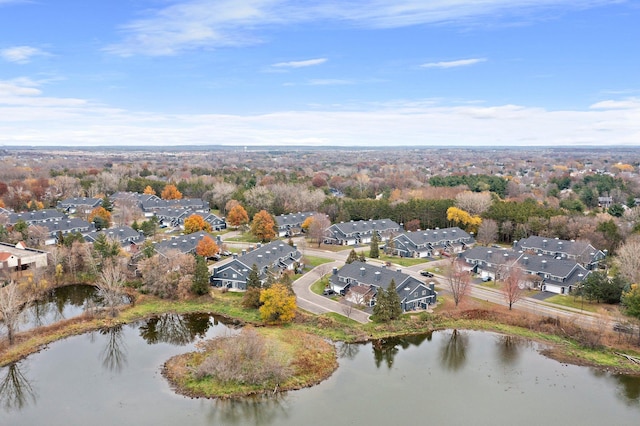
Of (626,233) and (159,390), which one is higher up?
(626,233)

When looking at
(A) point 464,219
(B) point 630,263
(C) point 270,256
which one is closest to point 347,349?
(C) point 270,256

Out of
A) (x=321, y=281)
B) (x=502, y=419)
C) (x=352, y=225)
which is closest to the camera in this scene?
(x=502, y=419)

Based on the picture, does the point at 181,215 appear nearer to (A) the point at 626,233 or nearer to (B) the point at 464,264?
(B) the point at 464,264

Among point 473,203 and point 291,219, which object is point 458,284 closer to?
point 291,219

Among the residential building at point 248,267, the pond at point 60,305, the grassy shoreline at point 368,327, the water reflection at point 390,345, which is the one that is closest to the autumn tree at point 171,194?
the pond at point 60,305

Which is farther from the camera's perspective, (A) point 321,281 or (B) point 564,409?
(A) point 321,281

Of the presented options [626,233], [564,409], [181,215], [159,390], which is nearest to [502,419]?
[564,409]

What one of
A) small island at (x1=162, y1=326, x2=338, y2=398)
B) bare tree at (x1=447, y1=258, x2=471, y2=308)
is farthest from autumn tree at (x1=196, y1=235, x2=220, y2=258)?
bare tree at (x1=447, y1=258, x2=471, y2=308)
